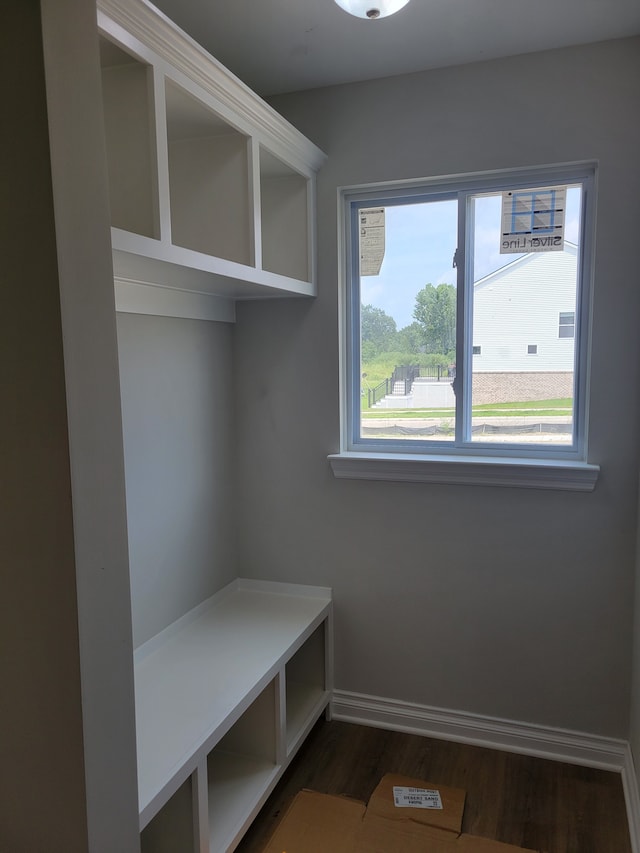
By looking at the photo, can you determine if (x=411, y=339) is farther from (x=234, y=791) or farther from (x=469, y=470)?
(x=234, y=791)

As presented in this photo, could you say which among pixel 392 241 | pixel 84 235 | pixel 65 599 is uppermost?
pixel 392 241

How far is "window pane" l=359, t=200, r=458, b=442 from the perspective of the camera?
2.52 metres

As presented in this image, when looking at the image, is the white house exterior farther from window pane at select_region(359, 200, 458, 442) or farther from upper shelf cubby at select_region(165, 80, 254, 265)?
upper shelf cubby at select_region(165, 80, 254, 265)

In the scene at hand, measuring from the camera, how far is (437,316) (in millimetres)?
2535

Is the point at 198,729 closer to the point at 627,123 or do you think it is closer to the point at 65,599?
the point at 65,599

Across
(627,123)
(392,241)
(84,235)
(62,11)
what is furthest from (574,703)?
(62,11)

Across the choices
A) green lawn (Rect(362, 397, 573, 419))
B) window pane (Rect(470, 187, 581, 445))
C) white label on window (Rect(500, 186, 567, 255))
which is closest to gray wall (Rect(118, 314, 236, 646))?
green lawn (Rect(362, 397, 573, 419))

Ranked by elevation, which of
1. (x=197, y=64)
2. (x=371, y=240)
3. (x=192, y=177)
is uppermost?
(x=197, y=64)

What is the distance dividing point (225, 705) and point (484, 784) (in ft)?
3.50

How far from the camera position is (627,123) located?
215 cm

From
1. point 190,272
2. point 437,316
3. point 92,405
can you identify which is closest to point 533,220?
point 437,316

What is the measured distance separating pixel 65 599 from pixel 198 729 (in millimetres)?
960

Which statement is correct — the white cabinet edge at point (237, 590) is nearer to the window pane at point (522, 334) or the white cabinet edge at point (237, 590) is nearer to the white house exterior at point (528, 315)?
the window pane at point (522, 334)

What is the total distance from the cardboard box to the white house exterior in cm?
158
